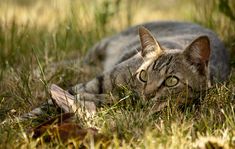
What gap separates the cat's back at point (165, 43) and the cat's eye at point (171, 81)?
27.4 inches

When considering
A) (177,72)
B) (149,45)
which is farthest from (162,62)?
(149,45)

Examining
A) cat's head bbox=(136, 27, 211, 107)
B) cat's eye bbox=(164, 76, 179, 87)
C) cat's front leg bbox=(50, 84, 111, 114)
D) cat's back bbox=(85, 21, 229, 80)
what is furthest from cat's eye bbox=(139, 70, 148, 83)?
cat's back bbox=(85, 21, 229, 80)

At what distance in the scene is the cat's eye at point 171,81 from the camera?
3461 mm

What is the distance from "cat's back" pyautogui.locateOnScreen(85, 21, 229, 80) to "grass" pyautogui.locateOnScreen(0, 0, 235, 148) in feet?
0.60

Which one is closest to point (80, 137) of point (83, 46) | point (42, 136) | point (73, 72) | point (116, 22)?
point (42, 136)

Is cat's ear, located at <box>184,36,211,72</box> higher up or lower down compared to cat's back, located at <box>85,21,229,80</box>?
higher up

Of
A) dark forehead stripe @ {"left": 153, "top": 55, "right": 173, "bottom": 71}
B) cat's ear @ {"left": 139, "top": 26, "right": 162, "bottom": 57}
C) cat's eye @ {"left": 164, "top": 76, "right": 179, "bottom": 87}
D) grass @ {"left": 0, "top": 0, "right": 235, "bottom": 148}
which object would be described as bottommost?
grass @ {"left": 0, "top": 0, "right": 235, "bottom": 148}

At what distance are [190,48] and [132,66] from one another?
56 centimetres

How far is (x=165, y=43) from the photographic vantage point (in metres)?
4.50

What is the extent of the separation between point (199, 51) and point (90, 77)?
54.4 inches

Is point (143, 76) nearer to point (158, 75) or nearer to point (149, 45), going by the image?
point (158, 75)

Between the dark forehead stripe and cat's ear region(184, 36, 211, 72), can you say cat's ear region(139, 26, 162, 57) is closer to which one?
the dark forehead stripe

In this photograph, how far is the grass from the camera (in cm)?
278

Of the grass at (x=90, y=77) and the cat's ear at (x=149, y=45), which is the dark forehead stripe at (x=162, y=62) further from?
the grass at (x=90, y=77)
